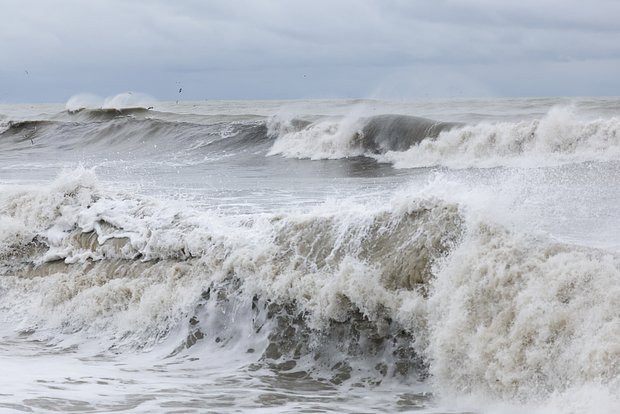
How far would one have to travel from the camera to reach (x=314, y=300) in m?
7.54

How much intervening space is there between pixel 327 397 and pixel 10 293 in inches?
225

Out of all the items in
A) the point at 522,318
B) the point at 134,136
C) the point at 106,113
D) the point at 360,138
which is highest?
the point at 106,113

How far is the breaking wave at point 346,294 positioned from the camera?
5.89m

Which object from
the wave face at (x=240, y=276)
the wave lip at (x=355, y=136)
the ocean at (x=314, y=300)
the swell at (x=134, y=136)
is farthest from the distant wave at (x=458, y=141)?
the wave face at (x=240, y=276)

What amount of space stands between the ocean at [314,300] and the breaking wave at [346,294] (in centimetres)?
2

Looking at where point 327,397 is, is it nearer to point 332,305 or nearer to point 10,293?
point 332,305

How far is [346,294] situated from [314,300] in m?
0.36

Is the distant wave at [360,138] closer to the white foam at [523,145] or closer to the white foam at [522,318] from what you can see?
the white foam at [523,145]

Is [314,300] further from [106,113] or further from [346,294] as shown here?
[106,113]

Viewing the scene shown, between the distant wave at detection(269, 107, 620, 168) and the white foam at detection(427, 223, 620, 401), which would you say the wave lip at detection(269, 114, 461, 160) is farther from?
the white foam at detection(427, 223, 620, 401)

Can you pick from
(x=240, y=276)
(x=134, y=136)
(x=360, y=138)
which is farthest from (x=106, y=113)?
(x=240, y=276)

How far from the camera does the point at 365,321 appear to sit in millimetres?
7188

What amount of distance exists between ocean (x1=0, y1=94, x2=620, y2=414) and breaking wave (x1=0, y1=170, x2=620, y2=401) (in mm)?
17

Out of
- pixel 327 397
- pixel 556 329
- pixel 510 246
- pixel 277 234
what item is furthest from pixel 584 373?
pixel 277 234
